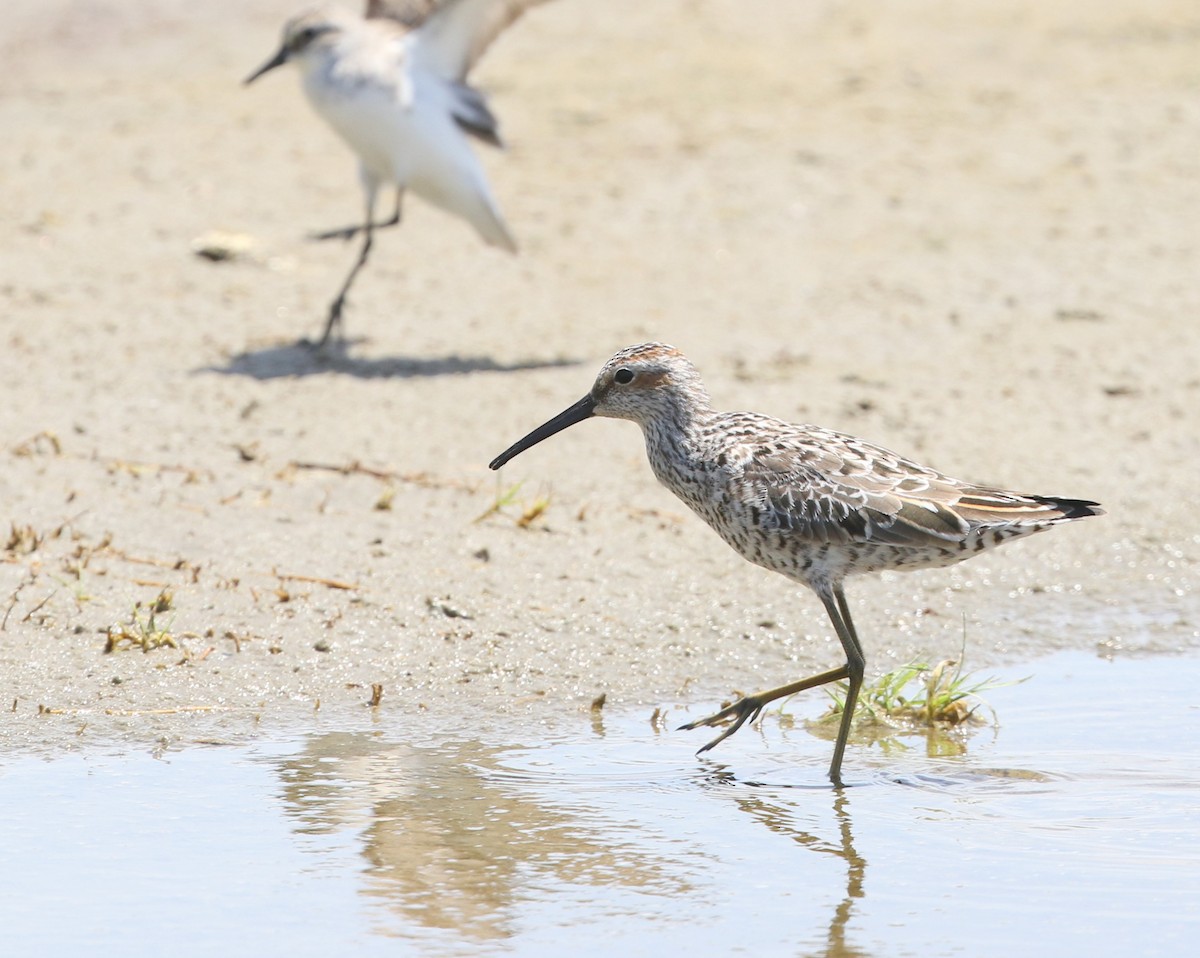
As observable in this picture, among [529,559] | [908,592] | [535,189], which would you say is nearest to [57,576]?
[529,559]

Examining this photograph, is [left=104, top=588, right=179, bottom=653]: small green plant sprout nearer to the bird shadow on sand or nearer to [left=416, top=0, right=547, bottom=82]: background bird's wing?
the bird shadow on sand

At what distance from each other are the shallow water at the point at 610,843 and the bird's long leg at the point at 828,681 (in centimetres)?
14

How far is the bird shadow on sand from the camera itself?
9469 millimetres

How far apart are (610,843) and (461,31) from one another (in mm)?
6299

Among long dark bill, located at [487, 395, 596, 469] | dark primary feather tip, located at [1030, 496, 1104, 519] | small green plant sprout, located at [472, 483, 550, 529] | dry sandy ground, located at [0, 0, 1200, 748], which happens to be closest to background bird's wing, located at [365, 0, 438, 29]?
dry sandy ground, located at [0, 0, 1200, 748]

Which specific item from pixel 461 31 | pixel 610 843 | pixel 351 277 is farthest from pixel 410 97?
pixel 610 843

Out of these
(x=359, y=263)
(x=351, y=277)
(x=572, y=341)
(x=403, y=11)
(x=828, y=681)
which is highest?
(x=403, y=11)

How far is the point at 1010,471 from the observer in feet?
27.7

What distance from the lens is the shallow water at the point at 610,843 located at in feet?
15.5

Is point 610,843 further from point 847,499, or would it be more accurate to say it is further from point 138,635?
point 138,635

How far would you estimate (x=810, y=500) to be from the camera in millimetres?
5773

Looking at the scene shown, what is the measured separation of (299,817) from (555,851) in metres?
0.75

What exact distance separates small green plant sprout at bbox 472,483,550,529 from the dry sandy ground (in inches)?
2.8

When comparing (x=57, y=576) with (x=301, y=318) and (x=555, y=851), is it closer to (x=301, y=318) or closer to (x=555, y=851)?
(x=555, y=851)
